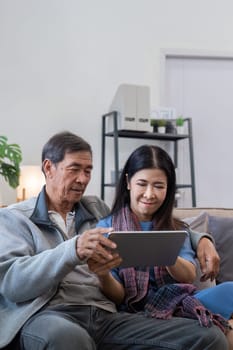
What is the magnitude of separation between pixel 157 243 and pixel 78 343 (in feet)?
1.12

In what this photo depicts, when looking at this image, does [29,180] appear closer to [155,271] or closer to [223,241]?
[223,241]

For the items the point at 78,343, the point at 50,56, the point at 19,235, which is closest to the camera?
the point at 78,343

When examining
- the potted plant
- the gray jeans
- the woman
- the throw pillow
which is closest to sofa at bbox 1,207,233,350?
the throw pillow

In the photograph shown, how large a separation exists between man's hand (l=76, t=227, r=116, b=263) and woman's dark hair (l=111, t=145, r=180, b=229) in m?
0.48

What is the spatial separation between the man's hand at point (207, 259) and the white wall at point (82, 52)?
2.35m

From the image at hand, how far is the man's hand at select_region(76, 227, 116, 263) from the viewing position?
49.0 inches

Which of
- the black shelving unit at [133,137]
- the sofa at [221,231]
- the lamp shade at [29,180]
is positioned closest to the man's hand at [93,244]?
the sofa at [221,231]

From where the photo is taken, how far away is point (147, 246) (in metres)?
1.33

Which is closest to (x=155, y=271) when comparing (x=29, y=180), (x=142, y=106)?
(x=29, y=180)

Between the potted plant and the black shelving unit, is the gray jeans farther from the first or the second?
the potted plant

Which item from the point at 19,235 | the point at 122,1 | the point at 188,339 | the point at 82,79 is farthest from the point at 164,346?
the point at 122,1

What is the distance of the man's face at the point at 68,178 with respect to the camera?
1640 millimetres

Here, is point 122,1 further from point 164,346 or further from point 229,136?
Answer: point 164,346

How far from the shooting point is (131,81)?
3.98 metres
